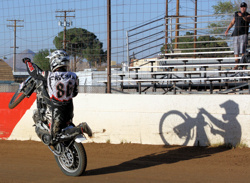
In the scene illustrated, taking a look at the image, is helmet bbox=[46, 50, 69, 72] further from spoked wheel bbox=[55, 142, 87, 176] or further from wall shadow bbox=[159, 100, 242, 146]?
wall shadow bbox=[159, 100, 242, 146]

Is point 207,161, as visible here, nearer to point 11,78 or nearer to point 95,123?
point 95,123

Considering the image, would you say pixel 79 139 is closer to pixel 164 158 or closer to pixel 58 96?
pixel 58 96

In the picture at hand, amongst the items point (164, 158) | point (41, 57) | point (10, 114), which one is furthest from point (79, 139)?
point (41, 57)

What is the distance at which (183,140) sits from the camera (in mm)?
7867

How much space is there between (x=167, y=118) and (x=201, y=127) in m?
0.73

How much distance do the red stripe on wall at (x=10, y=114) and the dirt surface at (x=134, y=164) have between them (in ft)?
1.87

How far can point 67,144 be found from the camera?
18.2ft

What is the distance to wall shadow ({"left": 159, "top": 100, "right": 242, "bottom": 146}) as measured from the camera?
756 cm

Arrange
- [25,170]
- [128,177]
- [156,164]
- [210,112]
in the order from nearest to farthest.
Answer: [128,177]
[25,170]
[156,164]
[210,112]

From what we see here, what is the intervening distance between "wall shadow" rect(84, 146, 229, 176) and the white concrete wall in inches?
11.4

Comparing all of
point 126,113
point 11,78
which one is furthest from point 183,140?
point 11,78

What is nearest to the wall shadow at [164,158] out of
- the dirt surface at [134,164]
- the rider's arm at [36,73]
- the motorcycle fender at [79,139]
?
the dirt surface at [134,164]

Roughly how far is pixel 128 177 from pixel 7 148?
368cm

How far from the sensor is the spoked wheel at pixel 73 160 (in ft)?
17.5
